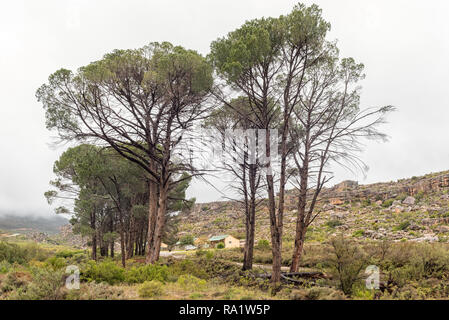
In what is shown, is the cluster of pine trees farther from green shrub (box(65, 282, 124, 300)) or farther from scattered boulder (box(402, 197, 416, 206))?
scattered boulder (box(402, 197, 416, 206))

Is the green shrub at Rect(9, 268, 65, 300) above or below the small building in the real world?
above

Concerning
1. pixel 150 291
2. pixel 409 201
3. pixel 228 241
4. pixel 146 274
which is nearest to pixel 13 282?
pixel 146 274

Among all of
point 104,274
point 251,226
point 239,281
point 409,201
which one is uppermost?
point 409,201

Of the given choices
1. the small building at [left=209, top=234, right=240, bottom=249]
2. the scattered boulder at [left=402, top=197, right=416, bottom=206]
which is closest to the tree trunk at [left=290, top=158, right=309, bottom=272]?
the small building at [left=209, top=234, right=240, bottom=249]

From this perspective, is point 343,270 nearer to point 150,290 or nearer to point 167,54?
point 150,290

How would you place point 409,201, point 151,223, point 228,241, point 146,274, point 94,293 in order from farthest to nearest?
point 409,201 < point 228,241 < point 151,223 < point 146,274 < point 94,293

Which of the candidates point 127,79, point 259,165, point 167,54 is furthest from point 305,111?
point 127,79

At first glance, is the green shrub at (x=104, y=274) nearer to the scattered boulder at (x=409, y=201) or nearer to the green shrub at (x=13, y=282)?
the green shrub at (x=13, y=282)

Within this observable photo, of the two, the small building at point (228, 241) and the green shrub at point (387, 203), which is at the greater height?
the green shrub at point (387, 203)

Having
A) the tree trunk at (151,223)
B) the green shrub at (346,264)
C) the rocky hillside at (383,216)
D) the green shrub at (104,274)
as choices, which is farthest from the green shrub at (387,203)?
the green shrub at (104,274)

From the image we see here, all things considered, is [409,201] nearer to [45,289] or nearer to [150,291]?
[150,291]

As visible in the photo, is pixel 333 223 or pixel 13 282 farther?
pixel 333 223

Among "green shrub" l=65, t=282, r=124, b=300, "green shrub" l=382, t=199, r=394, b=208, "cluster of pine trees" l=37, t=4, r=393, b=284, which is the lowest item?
"green shrub" l=65, t=282, r=124, b=300

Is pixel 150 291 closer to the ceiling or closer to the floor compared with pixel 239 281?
closer to the ceiling
